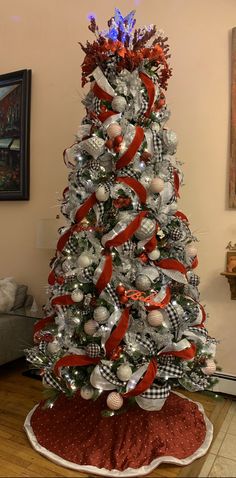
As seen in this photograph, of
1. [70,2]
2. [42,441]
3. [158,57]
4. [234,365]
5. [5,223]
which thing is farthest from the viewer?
[5,223]

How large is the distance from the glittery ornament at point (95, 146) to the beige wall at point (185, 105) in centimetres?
93

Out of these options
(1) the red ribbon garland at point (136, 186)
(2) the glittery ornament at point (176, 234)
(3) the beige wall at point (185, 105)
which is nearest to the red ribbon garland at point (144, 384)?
(2) the glittery ornament at point (176, 234)

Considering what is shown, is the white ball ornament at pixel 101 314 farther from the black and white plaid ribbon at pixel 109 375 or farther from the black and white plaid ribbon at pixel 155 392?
the black and white plaid ribbon at pixel 155 392

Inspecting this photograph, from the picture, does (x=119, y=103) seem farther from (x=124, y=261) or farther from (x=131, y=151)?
(x=124, y=261)

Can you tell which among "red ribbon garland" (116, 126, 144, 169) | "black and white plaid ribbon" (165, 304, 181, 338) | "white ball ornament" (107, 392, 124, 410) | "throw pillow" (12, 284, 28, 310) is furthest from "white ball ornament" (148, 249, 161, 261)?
"throw pillow" (12, 284, 28, 310)

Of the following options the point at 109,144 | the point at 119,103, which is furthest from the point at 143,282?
the point at 119,103

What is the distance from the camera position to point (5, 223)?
3.35m

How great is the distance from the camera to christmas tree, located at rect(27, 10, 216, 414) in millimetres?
1790

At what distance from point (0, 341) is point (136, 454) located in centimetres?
135

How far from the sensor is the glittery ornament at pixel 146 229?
1.84 m

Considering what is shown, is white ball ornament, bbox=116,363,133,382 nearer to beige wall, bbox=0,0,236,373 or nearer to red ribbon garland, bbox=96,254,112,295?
red ribbon garland, bbox=96,254,112,295

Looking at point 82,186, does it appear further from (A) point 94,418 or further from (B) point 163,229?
(A) point 94,418

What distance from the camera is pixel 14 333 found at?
9.27ft

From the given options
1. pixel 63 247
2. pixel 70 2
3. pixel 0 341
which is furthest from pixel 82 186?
pixel 70 2
